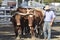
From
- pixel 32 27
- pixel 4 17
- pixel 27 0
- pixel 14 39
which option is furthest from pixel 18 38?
pixel 27 0

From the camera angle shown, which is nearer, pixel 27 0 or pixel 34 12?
pixel 34 12

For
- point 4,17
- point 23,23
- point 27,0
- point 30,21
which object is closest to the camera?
point 30,21

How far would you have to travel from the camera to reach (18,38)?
10961 mm

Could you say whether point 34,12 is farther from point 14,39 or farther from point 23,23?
point 14,39

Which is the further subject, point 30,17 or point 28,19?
point 28,19

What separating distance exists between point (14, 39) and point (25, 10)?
134cm

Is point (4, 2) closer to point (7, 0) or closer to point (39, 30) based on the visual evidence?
point (7, 0)

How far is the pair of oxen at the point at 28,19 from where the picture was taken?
10180 millimetres

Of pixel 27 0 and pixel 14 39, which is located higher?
pixel 27 0

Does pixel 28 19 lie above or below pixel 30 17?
below

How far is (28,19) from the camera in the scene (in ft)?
33.8

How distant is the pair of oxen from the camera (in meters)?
10.2

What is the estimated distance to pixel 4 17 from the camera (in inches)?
598

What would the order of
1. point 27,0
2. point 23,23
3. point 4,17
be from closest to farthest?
point 23,23, point 4,17, point 27,0
